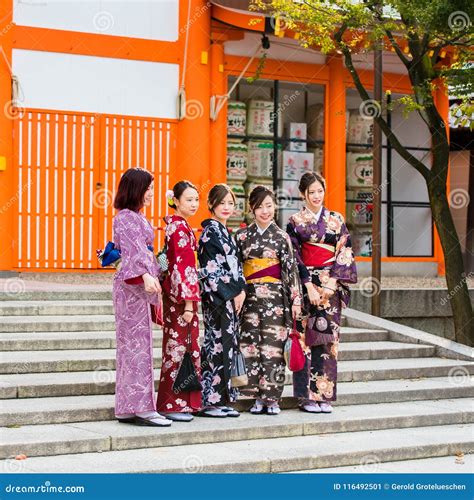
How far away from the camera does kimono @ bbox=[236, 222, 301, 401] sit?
25.9 ft

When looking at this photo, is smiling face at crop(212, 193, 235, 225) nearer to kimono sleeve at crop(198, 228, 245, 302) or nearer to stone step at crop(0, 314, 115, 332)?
kimono sleeve at crop(198, 228, 245, 302)

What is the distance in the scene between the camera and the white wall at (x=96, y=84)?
1255 cm

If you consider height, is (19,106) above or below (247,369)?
above

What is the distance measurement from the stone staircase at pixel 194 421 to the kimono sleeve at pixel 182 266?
97cm

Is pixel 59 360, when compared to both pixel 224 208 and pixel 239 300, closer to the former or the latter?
pixel 239 300

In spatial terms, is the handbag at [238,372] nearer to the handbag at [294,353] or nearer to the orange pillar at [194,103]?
the handbag at [294,353]

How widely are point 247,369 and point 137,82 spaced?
6.34 m

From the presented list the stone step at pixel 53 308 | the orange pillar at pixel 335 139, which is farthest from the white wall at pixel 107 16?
the stone step at pixel 53 308

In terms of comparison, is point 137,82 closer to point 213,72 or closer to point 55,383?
point 213,72

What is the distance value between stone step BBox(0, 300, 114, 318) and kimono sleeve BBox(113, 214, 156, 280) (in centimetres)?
275

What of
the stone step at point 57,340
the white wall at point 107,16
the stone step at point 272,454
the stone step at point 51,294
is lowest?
the stone step at point 272,454

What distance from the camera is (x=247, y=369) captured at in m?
7.88

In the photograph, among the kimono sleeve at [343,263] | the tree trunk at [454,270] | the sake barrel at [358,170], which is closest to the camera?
the kimono sleeve at [343,263]
